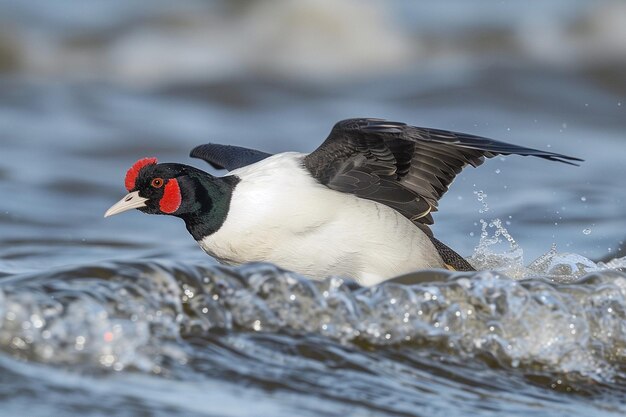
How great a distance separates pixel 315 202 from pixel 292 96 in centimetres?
795

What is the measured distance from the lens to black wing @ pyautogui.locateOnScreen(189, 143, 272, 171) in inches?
273

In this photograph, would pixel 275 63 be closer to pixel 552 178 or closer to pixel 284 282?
pixel 552 178

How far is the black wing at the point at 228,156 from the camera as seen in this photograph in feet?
22.8

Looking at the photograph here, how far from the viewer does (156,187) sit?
230 inches

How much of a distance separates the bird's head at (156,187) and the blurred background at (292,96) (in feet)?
A: 4.57

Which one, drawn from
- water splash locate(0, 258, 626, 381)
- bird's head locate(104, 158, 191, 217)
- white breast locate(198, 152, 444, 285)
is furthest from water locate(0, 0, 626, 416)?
bird's head locate(104, 158, 191, 217)

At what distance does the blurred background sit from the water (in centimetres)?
4

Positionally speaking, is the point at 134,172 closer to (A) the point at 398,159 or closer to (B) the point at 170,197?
(B) the point at 170,197

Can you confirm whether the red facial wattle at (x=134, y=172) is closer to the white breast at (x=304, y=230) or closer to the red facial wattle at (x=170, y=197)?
the red facial wattle at (x=170, y=197)

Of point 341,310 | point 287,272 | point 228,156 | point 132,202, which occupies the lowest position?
point 341,310

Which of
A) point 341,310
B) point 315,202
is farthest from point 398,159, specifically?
point 341,310

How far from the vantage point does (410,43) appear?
52.3ft

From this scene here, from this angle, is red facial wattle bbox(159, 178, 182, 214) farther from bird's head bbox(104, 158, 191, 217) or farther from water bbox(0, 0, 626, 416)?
water bbox(0, 0, 626, 416)

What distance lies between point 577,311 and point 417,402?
3.38 ft
